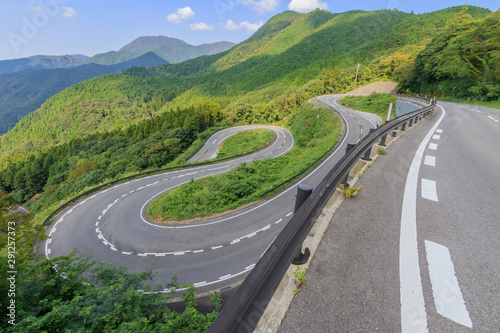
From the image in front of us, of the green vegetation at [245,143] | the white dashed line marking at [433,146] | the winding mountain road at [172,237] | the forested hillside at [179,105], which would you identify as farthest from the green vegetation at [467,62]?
the green vegetation at [245,143]

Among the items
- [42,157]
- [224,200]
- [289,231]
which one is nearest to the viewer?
[289,231]

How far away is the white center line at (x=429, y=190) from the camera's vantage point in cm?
404

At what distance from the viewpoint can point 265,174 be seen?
69.0 feet

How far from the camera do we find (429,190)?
14.1 feet

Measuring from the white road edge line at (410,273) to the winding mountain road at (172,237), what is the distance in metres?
8.55

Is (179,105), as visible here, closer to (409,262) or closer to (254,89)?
(254,89)

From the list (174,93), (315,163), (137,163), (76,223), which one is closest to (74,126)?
(174,93)

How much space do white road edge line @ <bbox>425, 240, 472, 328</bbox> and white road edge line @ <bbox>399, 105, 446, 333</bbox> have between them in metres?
0.13

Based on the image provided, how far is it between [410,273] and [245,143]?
43.5 metres

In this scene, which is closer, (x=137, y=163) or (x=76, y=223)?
(x=76, y=223)

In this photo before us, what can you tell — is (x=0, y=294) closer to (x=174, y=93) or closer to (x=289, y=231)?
(x=289, y=231)

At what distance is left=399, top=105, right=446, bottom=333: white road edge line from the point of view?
179cm

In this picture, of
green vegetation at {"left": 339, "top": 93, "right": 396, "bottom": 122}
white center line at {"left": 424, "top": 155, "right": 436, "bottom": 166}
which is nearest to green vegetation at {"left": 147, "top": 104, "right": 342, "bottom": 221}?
white center line at {"left": 424, "top": 155, "right": 436, "bottom": 166}

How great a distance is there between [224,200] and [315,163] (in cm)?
1045
